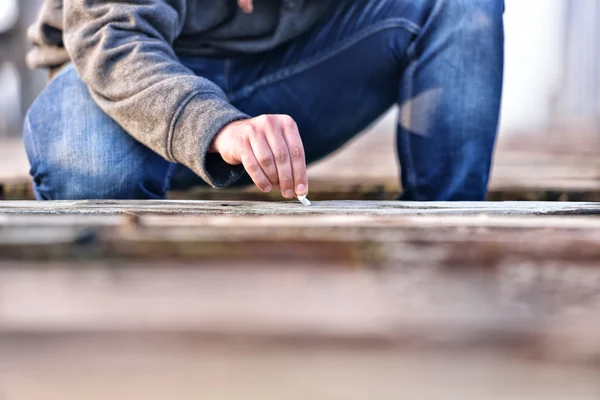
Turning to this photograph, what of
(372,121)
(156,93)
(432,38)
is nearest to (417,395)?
(156,93)

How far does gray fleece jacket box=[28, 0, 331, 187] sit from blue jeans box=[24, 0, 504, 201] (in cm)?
6

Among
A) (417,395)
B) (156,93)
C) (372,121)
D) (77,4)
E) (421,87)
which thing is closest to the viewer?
(417,395)

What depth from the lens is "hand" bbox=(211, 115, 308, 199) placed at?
2.55 feet

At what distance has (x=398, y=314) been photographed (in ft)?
1.59

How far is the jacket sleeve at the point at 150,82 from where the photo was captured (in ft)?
2.89

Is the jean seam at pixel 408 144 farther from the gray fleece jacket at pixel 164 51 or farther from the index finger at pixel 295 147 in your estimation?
the index finger at pixel 295 147

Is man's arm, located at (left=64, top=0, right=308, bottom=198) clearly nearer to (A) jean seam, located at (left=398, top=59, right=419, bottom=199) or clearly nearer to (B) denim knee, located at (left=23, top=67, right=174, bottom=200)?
(B) denim knee, located at (left=23, top=67, right=174, bottom=200)

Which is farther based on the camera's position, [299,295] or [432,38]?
[432,38]

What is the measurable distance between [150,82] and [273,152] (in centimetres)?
26

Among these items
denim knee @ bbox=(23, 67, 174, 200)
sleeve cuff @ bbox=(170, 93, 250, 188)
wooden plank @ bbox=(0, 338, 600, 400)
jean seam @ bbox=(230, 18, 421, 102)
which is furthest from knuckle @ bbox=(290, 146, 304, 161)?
jean seam @ bbox=(230, 18, 421, 102)

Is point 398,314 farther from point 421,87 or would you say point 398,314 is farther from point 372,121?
point 372,121

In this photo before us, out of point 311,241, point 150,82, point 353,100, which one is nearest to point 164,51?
point 150,82

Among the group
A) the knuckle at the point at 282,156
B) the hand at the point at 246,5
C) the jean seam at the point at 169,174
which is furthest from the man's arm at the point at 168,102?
the jean seam at the point at 169,174

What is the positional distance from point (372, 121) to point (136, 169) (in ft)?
1.81
